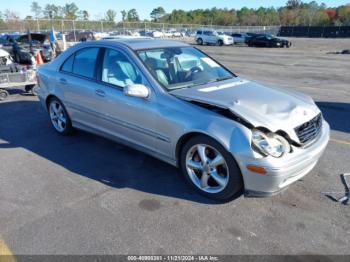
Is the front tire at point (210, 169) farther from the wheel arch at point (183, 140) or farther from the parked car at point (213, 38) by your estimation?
the parked car at point (213, 38)

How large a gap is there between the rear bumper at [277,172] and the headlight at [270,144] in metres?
0.07

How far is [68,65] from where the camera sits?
5121mm

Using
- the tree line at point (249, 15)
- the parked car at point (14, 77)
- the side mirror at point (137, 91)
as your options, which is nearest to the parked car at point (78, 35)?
the parked car at point (14, 77)

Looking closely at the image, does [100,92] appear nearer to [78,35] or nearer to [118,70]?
[118,70]

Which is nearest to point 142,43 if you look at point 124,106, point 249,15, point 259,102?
point 124,106

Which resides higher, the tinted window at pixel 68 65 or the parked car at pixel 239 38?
the tinted window at pixel 68 65

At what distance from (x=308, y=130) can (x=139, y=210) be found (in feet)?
6.38

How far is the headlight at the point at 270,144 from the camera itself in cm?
304

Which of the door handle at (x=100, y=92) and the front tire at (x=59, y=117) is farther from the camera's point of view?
A: the front tire at (x=59, y=117)

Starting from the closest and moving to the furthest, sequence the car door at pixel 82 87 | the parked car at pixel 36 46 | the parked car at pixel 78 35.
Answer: the car door at pixel 82 87 < the parked car at pixel 36 46 < the parked car at pixel 78 35

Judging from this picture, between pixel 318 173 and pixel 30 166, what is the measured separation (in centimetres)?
380

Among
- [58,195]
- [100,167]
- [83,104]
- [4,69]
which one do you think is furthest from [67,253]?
[4,69]

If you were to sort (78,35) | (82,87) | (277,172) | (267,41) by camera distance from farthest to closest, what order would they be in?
1. (267,41)
2. (78,35)
3. (82,87)
4. (277,172)

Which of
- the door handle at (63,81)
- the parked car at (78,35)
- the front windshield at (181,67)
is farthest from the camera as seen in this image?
the parked car at (78,35)
